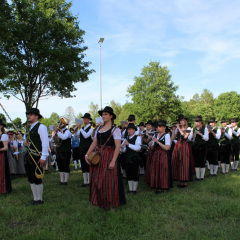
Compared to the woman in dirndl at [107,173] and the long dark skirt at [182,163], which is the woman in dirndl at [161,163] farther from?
the woman in dirndl at [107,173]

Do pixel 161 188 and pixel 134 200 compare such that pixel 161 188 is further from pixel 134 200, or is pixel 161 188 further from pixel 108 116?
pixel 108 116

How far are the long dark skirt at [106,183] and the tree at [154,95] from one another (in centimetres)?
2895

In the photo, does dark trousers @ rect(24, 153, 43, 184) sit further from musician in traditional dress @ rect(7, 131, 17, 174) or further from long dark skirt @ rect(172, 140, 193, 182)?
musician in traditional dress @ rect(7, 131, 17, 174)

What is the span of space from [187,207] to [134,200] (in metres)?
1.19

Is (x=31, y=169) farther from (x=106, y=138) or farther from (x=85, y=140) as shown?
(x=85, y=140)

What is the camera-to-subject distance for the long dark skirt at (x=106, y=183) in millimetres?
4484

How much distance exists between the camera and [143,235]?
3.62m

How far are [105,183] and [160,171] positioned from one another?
2121 millimetres

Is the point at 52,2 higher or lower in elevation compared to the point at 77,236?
higher

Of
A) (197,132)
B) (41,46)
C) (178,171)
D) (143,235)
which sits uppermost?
(41,46)

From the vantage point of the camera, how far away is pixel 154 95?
34.1 meters

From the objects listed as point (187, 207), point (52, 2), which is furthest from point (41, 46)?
point (187, 207)

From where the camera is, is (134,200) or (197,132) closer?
(134,200)

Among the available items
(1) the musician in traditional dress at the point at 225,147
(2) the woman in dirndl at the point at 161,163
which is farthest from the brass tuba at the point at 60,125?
(1) the musician in traditional dress at the point at 225,147
